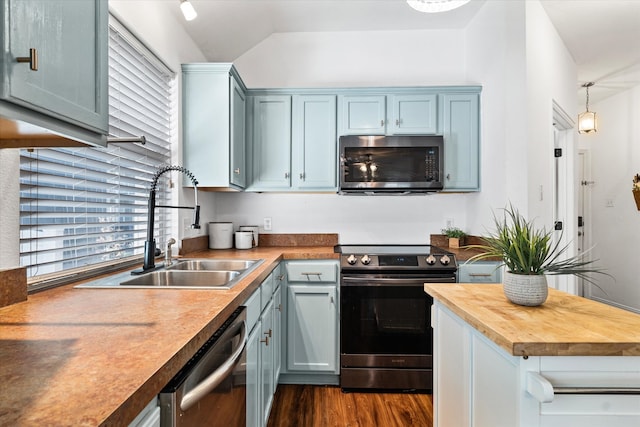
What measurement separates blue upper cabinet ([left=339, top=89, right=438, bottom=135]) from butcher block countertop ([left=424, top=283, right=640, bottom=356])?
1.77 m

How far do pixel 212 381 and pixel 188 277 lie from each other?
98 centimetres

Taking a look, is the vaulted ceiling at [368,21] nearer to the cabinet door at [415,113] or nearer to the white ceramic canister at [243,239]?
the cabinet door at [415,113]

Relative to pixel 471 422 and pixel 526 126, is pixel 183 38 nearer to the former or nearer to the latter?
pixel 526 126

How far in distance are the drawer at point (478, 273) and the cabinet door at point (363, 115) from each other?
1226mm

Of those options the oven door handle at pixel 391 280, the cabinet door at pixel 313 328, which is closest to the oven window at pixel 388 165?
the oven door handle at pixel 391 280

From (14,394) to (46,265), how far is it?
92 cm

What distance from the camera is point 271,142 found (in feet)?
9.02

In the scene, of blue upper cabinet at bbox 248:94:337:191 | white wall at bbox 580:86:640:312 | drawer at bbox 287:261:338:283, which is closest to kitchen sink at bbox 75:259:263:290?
drawer at bbox 287:261:338:283

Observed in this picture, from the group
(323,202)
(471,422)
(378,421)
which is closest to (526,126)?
(323,202)

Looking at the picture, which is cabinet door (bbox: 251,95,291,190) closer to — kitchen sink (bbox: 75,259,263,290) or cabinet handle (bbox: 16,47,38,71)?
kitchen sink (bbox: 75,259,263,290)

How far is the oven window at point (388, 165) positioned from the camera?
2.61 meters

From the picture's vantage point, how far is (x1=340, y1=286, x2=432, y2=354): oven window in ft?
7.60

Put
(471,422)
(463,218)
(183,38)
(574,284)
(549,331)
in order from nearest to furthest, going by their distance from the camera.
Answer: (549,331) < (471,422) < (183,38) < (574,284) < (463,218)

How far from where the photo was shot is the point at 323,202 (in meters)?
3.04
